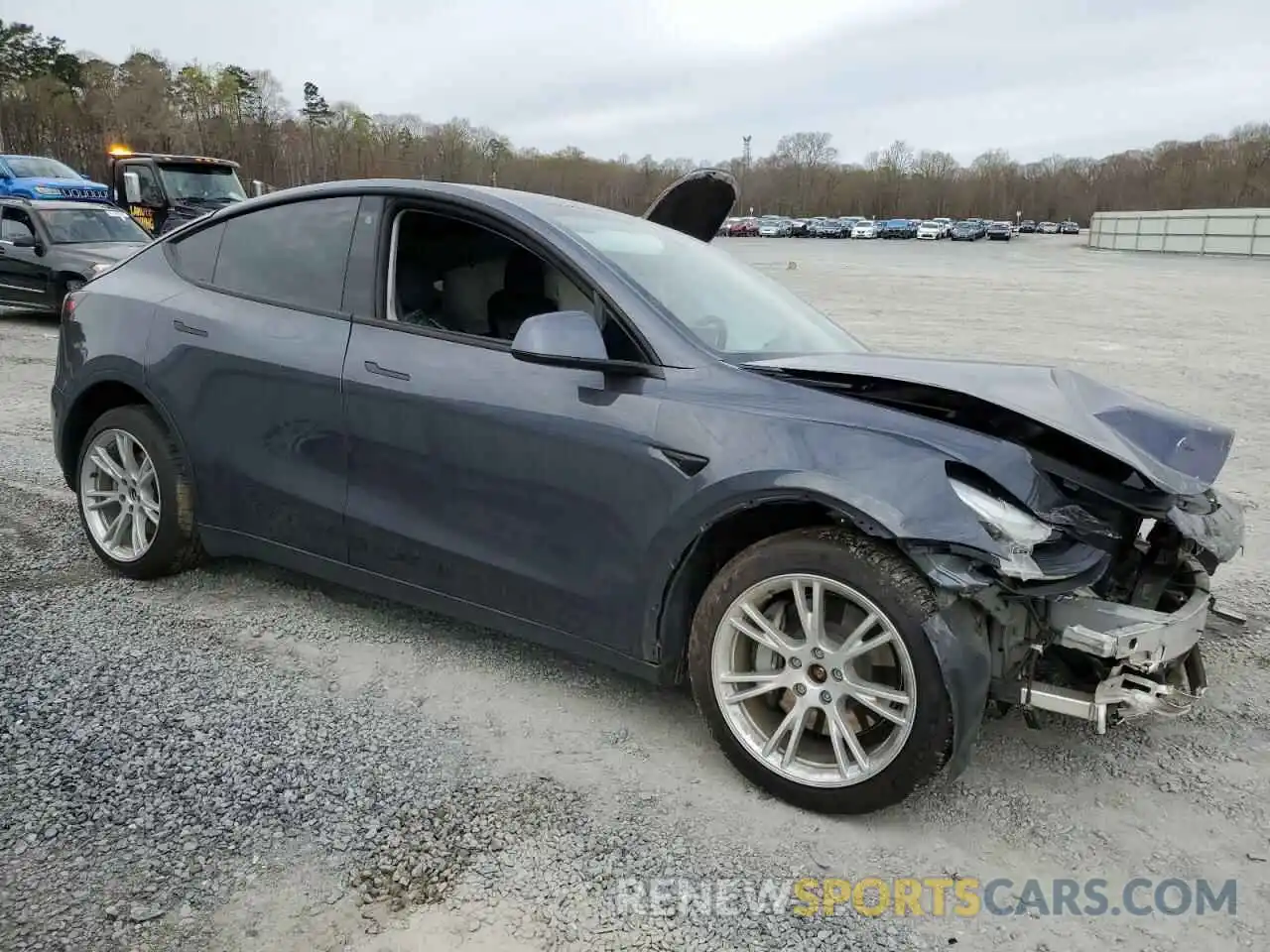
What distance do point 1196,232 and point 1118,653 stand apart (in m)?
53.8

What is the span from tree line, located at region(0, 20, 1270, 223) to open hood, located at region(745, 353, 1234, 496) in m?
49.7

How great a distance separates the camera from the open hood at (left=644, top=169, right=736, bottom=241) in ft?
15.0

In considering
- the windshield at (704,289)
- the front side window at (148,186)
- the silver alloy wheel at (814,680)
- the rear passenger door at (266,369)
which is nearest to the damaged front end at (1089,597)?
the silver alloy wheel at (814,680)

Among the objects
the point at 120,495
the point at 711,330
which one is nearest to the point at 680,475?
the point at 711,330

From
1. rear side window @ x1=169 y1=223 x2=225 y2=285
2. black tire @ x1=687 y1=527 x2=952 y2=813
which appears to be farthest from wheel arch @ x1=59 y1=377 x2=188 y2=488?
black tire @ x1=687 y1=527 x2=952 y2=813

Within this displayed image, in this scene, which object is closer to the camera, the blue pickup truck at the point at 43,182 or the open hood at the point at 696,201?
the open hood at the point at 696,201

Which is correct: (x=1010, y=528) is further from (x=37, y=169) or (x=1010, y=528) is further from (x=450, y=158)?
(x=450, y=158)

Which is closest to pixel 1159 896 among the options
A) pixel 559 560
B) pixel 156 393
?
pixel 559 560

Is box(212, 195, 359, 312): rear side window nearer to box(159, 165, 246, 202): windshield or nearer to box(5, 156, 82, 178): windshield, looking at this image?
box(159, 165, 246, 202): windshield

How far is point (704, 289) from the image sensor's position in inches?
140

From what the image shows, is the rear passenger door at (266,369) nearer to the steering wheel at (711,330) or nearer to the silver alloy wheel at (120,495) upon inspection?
the silver alloy wheel at (120,495)

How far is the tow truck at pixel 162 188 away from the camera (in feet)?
61.1

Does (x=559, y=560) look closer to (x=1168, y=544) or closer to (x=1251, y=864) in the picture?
(x=1168, y=544)

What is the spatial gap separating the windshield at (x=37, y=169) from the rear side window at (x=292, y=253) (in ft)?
79.7
